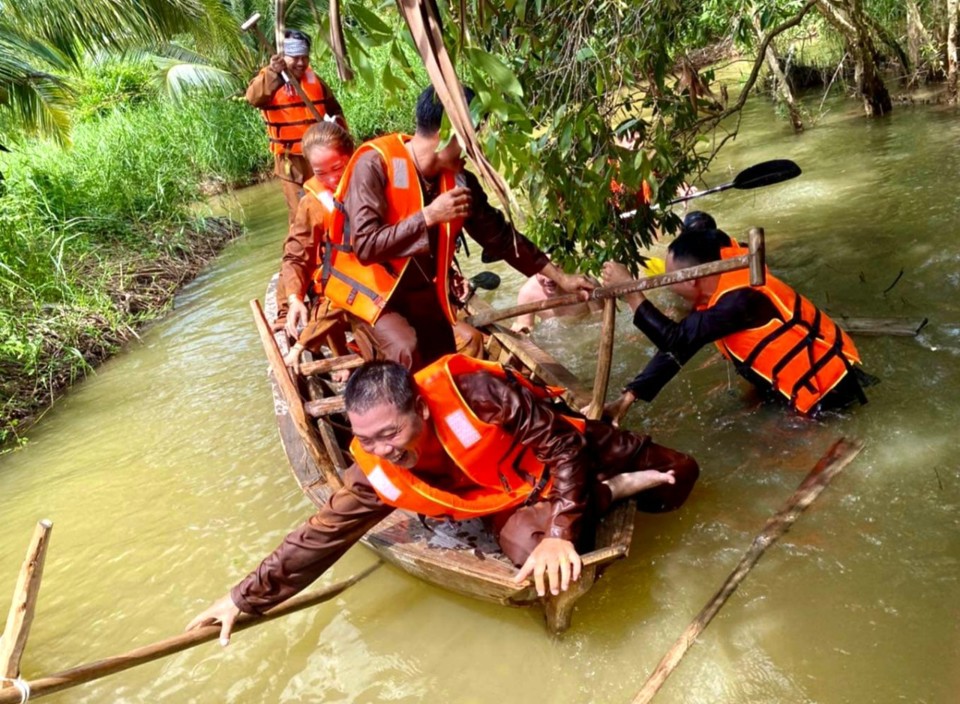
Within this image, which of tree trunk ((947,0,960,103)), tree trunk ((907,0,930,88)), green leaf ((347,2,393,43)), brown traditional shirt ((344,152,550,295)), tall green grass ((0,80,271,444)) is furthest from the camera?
tree trunk ((907,0,930,88))

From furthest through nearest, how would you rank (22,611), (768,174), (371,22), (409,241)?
(768,174)
(409,241)
(22,611)
(371,22)

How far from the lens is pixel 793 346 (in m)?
3.15

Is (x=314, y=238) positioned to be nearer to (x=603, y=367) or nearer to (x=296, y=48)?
(x=603, y=367)

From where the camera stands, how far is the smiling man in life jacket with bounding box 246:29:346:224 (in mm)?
5539

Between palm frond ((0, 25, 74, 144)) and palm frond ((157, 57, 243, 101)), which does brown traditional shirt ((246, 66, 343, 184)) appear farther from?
palm frond ((157, 57, 243, 101))

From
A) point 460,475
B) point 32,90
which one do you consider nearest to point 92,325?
point 32,90

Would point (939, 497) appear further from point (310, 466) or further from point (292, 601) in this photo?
point (310, 466)

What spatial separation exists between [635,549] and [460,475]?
0.85 m

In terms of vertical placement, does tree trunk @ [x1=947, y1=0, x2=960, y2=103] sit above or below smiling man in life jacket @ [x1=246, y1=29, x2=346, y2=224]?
below

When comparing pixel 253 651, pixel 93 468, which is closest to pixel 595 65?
pixel 253 651

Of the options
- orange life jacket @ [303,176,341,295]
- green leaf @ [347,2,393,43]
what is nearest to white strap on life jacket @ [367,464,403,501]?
green leaf @ [347,2,393,43]

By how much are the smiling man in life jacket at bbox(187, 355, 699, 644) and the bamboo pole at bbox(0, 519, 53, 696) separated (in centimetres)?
51

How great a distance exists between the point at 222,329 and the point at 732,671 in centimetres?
614

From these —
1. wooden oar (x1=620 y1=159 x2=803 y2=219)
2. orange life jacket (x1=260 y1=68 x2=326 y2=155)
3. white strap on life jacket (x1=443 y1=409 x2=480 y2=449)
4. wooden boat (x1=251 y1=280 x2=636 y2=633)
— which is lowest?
wooden boat (x1=251 y1=280 x2=636 y2=633)
